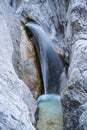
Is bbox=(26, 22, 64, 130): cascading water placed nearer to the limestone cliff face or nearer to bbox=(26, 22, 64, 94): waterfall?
bbox=(26, 22, 64, 94): waterfall

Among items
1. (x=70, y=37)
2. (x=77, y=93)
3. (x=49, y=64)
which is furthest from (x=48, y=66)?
(x=77, y=93)

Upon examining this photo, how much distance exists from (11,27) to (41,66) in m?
1.92

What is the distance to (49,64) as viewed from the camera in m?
10.4

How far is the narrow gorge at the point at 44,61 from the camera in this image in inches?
186

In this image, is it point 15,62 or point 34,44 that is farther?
point 34,44

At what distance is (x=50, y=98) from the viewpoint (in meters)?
9.23

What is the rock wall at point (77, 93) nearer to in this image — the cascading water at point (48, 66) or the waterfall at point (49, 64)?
the cascading water at point (48, 66)

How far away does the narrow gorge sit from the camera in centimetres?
473

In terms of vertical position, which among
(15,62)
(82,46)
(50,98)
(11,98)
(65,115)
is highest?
(11,98)

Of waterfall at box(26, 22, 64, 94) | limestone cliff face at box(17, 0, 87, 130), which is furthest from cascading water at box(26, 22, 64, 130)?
limestone cliff face at box(17, 0, 87, 130)

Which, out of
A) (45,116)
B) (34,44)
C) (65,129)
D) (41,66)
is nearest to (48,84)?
(41,66)

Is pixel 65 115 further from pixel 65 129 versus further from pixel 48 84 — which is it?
pixel 48 84

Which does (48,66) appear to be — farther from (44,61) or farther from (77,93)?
(77,93)

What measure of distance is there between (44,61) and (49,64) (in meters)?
0.27
